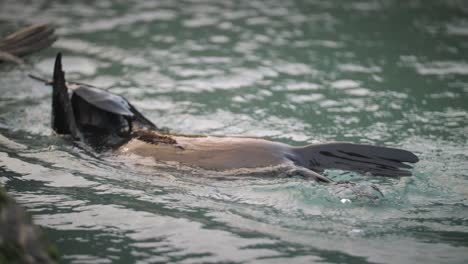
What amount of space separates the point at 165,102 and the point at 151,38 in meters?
2.14

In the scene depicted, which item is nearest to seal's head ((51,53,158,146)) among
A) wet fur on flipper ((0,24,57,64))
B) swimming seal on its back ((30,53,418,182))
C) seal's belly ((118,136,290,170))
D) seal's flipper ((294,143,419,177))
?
swimming seal on its back ((30,53,418,182))

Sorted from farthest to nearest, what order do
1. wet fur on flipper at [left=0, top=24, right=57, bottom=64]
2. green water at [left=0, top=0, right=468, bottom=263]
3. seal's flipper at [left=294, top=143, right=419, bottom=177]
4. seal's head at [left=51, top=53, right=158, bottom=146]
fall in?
wet fur on flipper at [left=0, top=24, right=57, bottom=64]
seal's head at [left=51, top=53, right=158, bottom=146]
seal's flipper at [left=294, top=143, right=419, bottom=177]
green water at [left=0, top=0, right=468, bottom=263]

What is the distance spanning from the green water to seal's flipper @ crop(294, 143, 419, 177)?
0.18 m

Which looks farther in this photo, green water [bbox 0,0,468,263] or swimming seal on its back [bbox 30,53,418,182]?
swimming seal on its back [bbox 30,53,418,182]

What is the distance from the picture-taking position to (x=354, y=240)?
390 cm

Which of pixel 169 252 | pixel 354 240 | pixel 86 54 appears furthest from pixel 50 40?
pixel 354 240

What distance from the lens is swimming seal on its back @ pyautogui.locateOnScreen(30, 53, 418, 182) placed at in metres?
4.52

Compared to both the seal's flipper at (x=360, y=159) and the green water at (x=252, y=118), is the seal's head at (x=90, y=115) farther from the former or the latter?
the seal's flipper at (x=360, y=159)

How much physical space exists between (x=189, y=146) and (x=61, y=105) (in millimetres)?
1151

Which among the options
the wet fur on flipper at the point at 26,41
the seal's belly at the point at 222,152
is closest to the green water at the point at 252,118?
the seal's belly at the point at 222,152

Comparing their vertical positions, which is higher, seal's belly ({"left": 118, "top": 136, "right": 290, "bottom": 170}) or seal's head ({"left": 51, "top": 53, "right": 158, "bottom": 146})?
seal's head ({"left": 51, "top": 53, "right": 158, "bottom": 146})

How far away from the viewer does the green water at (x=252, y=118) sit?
3932 mm

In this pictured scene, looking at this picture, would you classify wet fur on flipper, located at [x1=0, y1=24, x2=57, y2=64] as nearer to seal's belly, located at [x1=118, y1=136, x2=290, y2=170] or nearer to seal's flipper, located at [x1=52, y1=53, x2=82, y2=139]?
seal's flipper, located at [x1=52, y1=53, x2=82, y2=139]

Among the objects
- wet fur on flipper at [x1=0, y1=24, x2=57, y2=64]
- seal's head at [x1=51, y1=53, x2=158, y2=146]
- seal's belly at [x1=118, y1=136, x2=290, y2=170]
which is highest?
wet fur on flipper at [x1=0, y1=24, x2=57, y2=64]
